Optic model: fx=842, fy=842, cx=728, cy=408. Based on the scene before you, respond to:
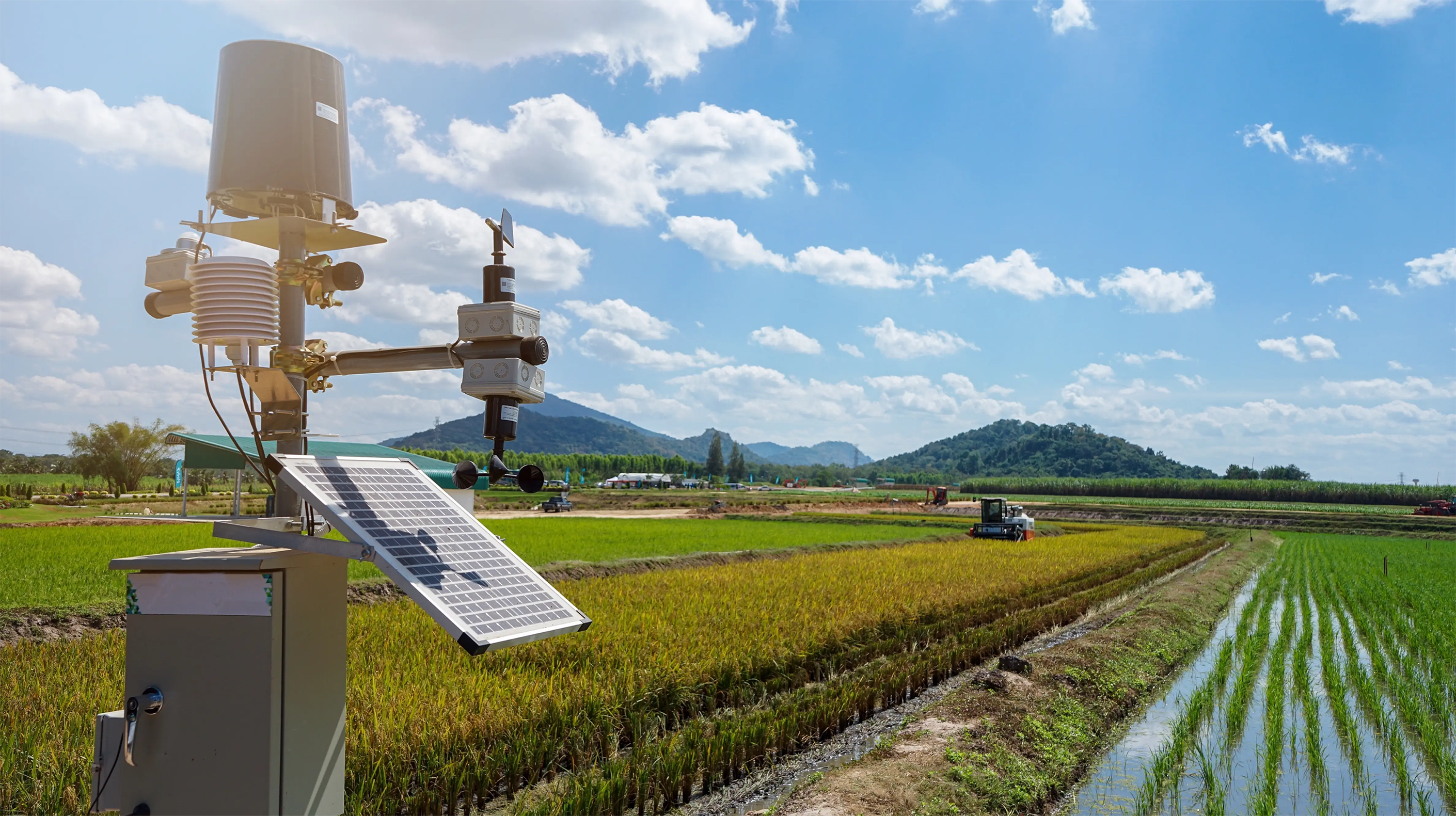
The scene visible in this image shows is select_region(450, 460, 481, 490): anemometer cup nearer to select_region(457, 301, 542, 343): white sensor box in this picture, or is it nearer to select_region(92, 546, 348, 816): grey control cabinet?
select_region(457, 301, 542, 343): white sensor box

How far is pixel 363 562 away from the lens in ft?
50.7

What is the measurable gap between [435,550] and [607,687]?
4266mm

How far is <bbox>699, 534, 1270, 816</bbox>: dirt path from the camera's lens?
616 cm

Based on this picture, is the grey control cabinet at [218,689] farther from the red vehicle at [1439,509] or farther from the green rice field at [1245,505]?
the red vehicle at [1439,509]

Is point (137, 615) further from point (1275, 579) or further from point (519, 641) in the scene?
point (1275, 579)

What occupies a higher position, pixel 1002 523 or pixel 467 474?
pixel 467 474

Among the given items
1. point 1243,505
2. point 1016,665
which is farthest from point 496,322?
point 1243,505

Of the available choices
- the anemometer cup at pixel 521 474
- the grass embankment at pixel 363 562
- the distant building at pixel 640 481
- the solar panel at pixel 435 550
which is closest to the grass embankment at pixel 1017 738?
the solar panel at pixel 435 550

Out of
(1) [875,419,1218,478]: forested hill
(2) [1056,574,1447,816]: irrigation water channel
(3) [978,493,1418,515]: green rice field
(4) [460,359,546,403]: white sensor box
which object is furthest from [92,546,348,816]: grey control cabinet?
(1) [875,419,1218,478]: forested hill

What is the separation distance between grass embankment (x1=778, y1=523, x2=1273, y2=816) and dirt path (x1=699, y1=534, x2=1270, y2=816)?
13 millimetres

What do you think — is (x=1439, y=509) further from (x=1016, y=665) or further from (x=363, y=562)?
(x=363, y=562)

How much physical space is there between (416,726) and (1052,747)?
5484 millimetres

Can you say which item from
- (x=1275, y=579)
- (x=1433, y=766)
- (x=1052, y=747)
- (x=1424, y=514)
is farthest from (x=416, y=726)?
(x=1424, y=514)

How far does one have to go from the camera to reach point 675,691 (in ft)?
25.9
